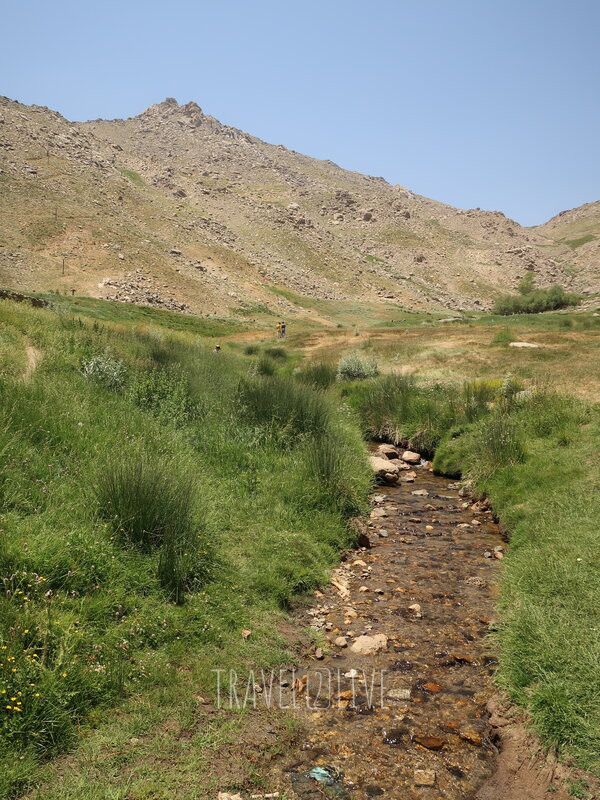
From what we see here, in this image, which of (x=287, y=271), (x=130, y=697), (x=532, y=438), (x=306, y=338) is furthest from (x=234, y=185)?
(x=130, y=697)

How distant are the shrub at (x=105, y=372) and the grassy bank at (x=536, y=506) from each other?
26.7 ft

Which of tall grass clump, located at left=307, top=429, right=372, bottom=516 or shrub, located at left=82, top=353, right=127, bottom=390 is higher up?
shrub, located at left=82, top=353, right=127, bottom=390

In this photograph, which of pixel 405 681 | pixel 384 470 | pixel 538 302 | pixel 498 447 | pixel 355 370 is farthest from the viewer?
pixel 538 302

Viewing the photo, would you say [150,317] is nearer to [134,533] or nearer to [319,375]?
[319,375]

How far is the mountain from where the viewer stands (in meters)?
56.8

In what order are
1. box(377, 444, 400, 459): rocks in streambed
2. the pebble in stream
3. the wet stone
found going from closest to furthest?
the pebble in stream < the wet stone < box(377, 444, 400, 459): rocks in streambed

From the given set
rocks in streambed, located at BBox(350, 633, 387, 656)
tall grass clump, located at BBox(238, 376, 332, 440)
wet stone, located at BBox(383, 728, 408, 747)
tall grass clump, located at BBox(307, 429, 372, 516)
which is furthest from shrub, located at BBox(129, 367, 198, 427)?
wet stone, located at BBox(383, 728, 408, 747)

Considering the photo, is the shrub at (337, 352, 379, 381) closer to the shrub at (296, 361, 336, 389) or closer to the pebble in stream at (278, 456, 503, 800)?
the shrub at (296, 361, 336, 389)

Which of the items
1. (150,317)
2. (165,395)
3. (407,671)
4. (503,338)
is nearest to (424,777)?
(407,671)

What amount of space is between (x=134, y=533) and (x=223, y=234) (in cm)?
8032

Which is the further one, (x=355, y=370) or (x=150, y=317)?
(x=150, y=317)

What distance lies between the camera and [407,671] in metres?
6.14

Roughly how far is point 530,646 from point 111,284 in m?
52.5

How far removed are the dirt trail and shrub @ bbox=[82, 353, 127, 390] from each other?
19.7 feet
